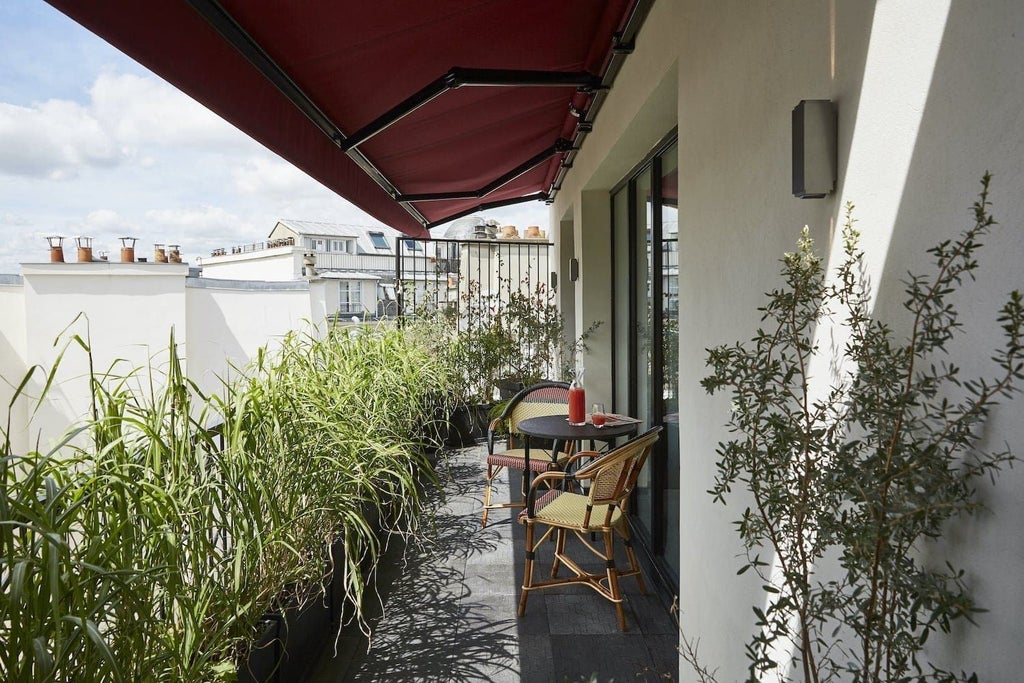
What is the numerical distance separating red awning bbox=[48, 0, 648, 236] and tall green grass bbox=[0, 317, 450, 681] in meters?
1.04

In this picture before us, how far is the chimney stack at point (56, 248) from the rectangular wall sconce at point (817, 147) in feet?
36.5

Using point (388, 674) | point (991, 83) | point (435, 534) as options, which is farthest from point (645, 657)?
point (991, 83)

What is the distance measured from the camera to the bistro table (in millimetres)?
4398

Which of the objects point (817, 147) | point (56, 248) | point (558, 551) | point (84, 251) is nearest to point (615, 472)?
point (558, 551)

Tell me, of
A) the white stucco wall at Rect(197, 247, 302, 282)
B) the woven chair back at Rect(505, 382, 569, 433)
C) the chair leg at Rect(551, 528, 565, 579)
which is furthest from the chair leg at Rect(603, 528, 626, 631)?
the white stucco wall at Rect(197, 247, 302, 282)

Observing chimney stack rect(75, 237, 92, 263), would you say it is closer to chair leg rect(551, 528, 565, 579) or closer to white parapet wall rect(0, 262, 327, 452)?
white parapet wall rect(0, 262, 327, 452)

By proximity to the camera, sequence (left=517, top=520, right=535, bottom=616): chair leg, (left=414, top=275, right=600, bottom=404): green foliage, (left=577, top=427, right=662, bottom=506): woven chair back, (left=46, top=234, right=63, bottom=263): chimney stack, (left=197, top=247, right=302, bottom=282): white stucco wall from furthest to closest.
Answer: (left=197, top=247, right=302, bottom=282): white stucco wall, (left=46, top=234, right=63, bottom=263): chimney stack, (left=414, top=275, right=600, bottom=404): green foliage, (left=517, top=520, right=535, bottom=616): chair leg, (left=577, top=427, right=662, bottom=506): woven chair back

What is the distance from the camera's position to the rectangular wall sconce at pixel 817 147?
156cm

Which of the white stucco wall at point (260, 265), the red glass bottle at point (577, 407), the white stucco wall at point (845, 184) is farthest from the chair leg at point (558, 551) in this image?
the white stucco wall at point (260, 265)

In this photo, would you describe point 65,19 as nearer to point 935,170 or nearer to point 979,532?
point 935,170

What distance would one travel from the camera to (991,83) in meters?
1.05

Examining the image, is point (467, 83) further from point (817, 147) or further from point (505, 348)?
point (505, 348)

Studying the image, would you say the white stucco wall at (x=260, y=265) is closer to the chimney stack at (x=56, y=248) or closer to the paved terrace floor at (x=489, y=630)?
the chimney stack at (x=56, y=248)

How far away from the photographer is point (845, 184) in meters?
1.52
